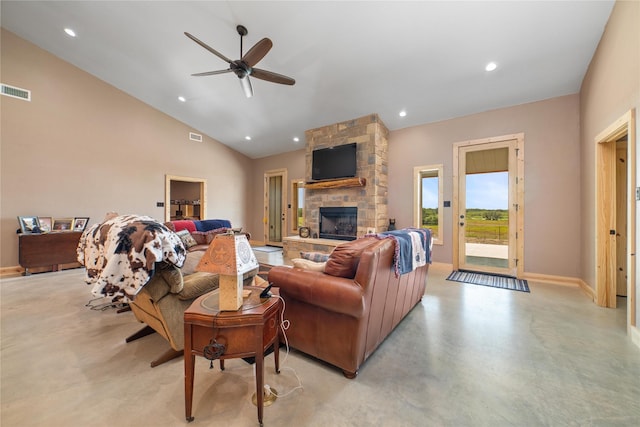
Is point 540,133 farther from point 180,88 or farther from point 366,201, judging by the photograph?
point 180,88

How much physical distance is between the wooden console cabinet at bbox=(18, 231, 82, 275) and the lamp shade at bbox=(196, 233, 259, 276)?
17.1 feet

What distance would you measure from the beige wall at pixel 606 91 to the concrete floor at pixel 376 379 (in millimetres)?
970

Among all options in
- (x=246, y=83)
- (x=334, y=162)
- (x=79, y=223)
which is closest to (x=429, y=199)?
(x=334, y=162)

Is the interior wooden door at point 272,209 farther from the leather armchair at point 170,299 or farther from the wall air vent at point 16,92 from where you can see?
the leather armchair at point 170,299

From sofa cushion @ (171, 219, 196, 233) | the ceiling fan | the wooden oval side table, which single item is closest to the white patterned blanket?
the wooden oval side table

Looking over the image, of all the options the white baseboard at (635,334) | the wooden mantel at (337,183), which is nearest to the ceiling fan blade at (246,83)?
the wooden mantel at (337,183)

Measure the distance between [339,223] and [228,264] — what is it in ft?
14.4

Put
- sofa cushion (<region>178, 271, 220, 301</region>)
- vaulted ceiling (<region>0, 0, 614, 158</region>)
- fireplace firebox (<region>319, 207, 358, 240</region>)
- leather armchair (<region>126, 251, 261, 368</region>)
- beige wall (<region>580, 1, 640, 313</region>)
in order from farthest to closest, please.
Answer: fireplace firebox (<region>319, 207, 358, 240</region>) < vaulted ceiling (<region>0, 0, 614, 158</region>) < beige wall (<region>580, 1, 640, 313</region>) < sofa cushion (<region>178, 271, 220, 301</region>) < leather armchair (<region>126, 251, 261, 368</region>)

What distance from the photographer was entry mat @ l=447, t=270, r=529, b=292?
361 cm

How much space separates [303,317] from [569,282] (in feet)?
14.6

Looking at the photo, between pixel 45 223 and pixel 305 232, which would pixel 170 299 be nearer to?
pixel 305 232

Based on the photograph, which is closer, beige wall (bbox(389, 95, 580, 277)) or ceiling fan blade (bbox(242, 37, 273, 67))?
ceiling fan blade (bbox(242, 37, 273, 67))

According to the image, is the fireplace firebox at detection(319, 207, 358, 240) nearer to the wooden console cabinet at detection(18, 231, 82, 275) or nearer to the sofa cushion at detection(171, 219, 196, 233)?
the sofa cushion at detection(171, 219, 196, 233)

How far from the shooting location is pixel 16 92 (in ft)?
13.6
